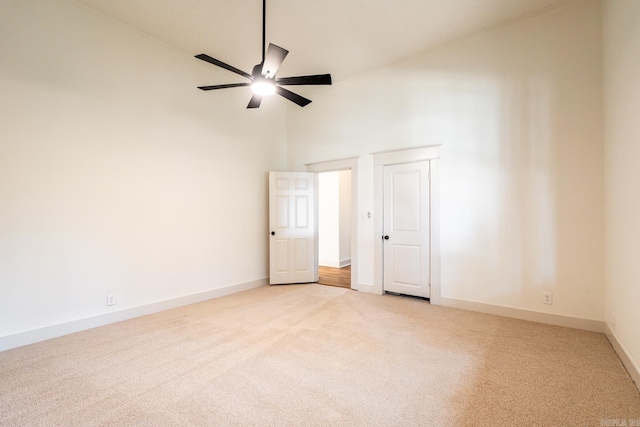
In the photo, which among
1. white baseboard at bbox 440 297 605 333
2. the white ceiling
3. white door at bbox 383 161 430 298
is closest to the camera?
white baseboard at bbox 440 297 605 333

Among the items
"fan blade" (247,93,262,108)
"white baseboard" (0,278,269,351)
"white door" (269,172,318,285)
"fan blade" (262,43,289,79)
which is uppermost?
"fan blade" (262,43,289,79)

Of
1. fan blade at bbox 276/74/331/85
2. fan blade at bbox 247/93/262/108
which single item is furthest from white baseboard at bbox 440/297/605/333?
fan blade at bbox 247/93/262/108

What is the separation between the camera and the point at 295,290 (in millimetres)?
4664

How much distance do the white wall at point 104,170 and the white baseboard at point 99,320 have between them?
61mm

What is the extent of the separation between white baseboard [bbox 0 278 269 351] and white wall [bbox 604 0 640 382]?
14.9 ft

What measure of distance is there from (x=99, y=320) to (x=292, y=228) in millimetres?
2978

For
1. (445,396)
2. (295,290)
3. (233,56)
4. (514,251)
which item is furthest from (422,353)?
(233,56)

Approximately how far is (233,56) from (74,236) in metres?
3.04

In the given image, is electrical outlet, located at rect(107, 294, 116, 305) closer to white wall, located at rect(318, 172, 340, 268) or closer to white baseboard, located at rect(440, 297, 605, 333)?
white baseboard, located at rect(440, 297, 605, 333)

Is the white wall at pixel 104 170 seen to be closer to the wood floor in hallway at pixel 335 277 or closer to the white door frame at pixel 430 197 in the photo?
the wood floor in hallway at pixel 335 277

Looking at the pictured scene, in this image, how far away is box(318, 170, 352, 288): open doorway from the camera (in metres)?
6.95

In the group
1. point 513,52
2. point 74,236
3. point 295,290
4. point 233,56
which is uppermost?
point 233,56

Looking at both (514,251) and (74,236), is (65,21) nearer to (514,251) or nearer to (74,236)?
(74,236)

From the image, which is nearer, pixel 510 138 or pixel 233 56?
pixel 510 138
